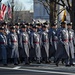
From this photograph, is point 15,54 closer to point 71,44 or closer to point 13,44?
point 13,44

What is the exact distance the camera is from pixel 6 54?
1827 centimetres

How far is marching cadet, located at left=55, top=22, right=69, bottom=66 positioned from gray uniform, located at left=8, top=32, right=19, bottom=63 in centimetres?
196

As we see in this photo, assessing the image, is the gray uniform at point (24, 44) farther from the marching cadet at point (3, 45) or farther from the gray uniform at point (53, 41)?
the gray uniform at point (53, 41)

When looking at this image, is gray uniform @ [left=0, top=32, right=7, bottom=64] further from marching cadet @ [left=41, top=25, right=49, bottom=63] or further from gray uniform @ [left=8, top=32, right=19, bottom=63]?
marching cadet @ [left=41, top=25, right=49, bottom=63]

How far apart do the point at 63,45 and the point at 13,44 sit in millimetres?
2406

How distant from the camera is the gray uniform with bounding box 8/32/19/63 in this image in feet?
59.5

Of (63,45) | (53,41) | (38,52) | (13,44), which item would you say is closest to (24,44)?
(13,44)

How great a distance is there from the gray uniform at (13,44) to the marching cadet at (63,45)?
6.43 feet

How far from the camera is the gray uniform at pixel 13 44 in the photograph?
59.5 ft

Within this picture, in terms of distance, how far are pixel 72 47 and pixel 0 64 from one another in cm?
335

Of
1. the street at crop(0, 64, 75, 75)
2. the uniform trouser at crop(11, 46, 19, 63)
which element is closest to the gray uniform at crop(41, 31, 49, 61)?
the uniform trouser at crop(11, 46, 19, 63)

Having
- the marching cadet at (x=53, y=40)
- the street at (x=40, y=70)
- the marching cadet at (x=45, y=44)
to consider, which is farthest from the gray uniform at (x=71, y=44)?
the marching cadet at (x=45, y=44)

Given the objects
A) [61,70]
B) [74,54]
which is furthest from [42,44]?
[61,70]

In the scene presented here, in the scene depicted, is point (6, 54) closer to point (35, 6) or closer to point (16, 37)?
point (16, 37)
